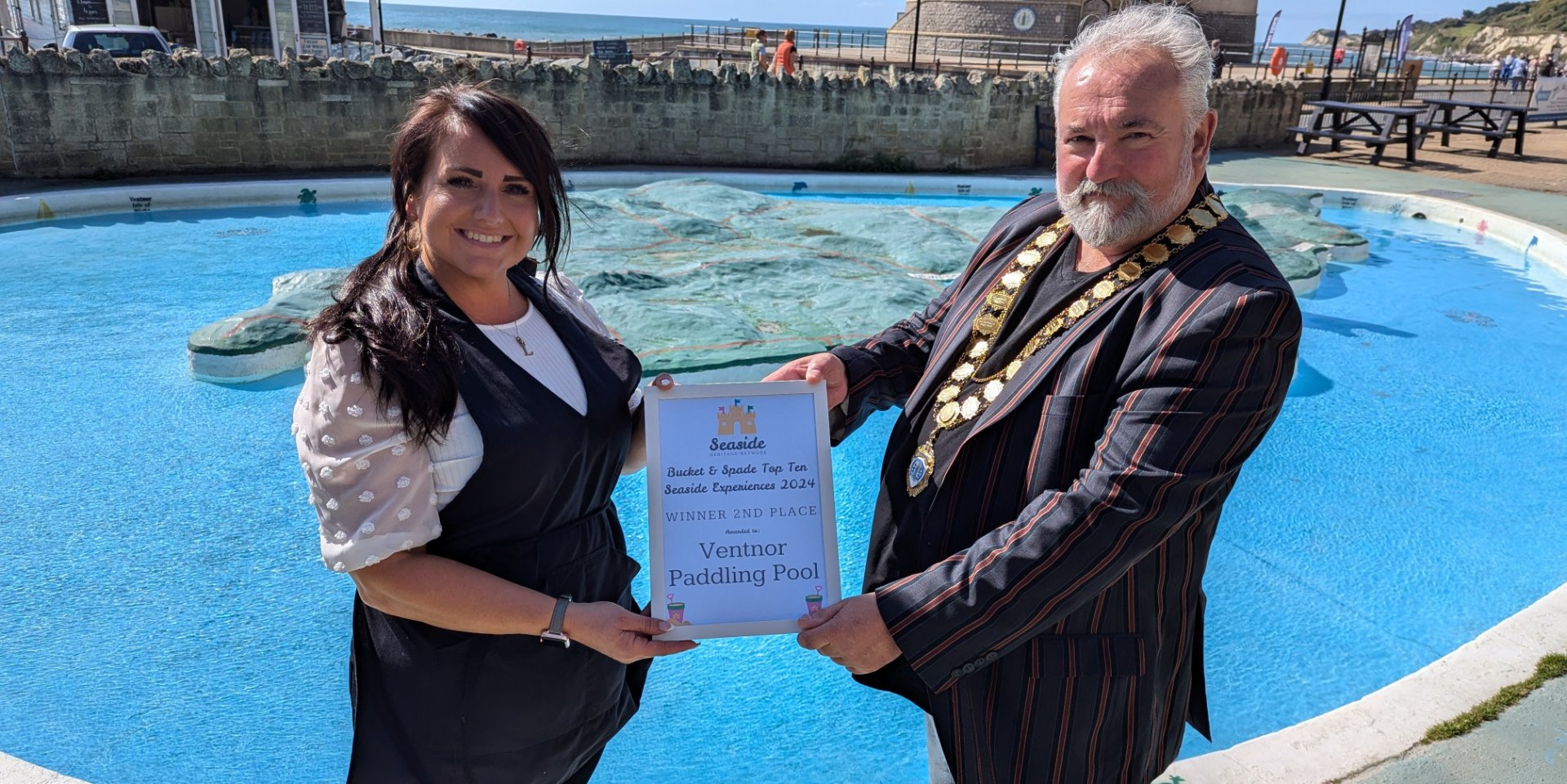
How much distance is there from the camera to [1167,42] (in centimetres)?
162

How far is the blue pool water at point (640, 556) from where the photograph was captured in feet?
11.8

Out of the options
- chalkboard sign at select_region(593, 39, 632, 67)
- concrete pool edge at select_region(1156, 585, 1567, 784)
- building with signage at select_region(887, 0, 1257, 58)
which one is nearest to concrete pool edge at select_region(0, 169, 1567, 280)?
chalkboard sign at select_region(593, 39, 632, 67)

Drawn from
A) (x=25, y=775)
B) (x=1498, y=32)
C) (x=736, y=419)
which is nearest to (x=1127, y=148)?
(x=736, y=419)

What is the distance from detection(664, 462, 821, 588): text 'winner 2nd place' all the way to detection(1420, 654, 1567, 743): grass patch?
2.15m

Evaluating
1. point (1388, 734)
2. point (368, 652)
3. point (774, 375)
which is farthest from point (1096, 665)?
point (1388, 734)

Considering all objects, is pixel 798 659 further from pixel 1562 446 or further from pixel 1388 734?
pixel 1562 446

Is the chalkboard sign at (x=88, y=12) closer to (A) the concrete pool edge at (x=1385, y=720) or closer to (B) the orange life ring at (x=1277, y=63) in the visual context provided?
(A) the concrete pool edge at (x=1385, y=720)

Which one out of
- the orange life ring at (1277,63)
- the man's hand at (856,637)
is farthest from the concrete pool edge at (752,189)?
the orange life ring at (1277,63)

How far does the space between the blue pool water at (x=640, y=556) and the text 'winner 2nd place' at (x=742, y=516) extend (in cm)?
192

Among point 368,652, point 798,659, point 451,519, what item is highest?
point 451,519

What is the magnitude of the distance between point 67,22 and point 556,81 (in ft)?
47.0

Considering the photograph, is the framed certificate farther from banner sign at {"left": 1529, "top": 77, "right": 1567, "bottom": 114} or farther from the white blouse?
banner sign at {"left": 1529, "top": 77, "right": 1567, "bottom": 114}

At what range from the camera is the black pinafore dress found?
62.0 inches

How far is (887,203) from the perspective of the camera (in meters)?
13.0
